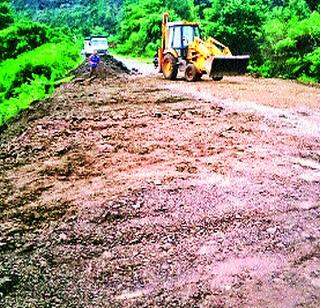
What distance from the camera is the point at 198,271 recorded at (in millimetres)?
4984

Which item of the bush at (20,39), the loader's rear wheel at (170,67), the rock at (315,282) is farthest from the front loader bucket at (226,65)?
the bush at (20,39)

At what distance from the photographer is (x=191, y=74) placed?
61.5 feet

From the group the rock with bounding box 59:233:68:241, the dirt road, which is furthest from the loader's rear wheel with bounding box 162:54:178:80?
the rock with bounding box 59:233:68:241

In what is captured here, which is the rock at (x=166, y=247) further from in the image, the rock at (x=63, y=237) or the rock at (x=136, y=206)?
→ the rock at (x=63, y=237)

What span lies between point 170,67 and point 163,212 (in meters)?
14.0

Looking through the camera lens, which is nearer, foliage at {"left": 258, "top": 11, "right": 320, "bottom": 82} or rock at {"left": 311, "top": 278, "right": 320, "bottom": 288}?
rock at {"left": 311, "top": 278, "right": 320, "bottom": 288}

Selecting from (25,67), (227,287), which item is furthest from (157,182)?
(25,67)

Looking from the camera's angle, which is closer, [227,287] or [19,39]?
[227,287]

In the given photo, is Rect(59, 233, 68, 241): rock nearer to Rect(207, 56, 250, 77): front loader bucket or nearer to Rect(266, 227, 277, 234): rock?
Rect(266, 227, 277, 234): rock

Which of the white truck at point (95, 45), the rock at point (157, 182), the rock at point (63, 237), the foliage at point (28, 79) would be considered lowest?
the white truck at point (95, 45)

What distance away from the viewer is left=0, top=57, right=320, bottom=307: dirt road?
15.8 ft

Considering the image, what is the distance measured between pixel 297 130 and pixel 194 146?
2177mm

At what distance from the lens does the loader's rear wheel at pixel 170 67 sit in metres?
19.4

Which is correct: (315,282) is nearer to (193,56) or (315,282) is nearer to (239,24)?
(193,56)
